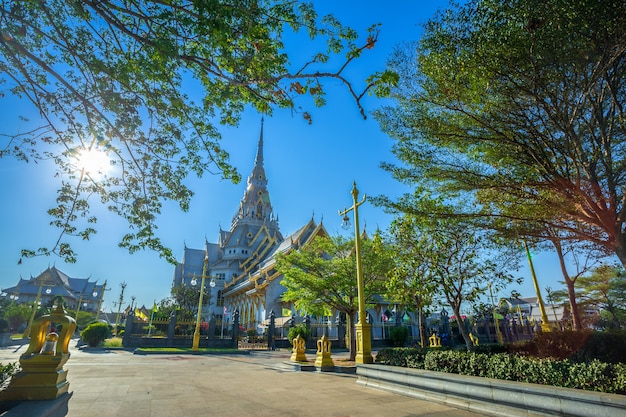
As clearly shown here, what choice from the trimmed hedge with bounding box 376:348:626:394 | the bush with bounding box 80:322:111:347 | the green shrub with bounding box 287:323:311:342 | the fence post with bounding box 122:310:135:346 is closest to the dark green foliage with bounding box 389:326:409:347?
the green shrub with bounding box 287:323:311:342

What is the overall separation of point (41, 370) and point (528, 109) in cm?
1060

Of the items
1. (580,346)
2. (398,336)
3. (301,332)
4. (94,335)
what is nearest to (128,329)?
(94,335)

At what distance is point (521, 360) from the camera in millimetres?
6293

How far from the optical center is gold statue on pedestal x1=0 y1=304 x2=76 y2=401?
4.40 m

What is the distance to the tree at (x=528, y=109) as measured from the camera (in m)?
6.30

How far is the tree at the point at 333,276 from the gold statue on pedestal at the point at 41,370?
11.6m

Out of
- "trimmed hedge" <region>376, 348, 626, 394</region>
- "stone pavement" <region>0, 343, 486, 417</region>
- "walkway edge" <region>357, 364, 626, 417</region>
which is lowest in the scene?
"stone pavement" <region>0, 343, 486, 417</region>

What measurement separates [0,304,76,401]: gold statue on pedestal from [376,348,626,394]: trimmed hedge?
24.5ft

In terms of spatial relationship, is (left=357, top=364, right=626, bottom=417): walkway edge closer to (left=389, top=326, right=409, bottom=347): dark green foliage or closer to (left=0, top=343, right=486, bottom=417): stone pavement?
(left=0, top=343, right=486, bottom=417): stone pavement

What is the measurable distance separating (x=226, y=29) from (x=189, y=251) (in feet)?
244

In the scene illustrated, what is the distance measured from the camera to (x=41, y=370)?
4559 mm

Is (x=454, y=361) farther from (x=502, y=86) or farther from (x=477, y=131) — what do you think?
(x=502, y=86)

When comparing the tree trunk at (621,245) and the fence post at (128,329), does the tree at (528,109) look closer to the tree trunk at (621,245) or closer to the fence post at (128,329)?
the tree trunk at (621,245)

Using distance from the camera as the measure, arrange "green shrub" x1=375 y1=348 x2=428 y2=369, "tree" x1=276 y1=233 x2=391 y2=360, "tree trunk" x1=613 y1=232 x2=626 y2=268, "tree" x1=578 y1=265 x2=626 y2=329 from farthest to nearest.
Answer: "tree" x1=578 y1=265 x2=626 y2=329
"tree" x1=276 y1=233 x2=391 y2=360
"green shrub" x1=375 y1=348 x2=428 y2=369
"tree trunk" x1=613 y1=232 x2=626 y2=268
